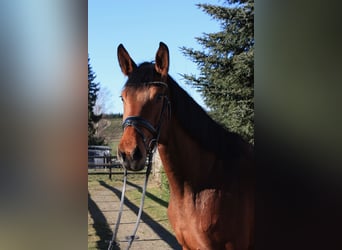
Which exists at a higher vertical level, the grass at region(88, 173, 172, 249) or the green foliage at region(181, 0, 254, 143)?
the green foliage at region(181, 0, 254, 143)

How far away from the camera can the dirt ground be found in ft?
6.63

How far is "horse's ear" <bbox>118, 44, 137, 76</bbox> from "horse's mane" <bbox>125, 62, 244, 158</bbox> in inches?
2.5

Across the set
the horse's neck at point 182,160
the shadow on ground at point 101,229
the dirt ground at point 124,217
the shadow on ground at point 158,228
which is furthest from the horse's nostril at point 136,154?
the shadow on ground at point 101,229

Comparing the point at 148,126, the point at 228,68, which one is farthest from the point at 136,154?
the point at 228,68

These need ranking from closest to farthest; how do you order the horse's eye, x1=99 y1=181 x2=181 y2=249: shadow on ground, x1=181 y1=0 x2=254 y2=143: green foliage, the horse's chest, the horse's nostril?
the horse's nostril, the horse's eye, the horse's chest, x1=181 y1=0 x2=254 y2=143: green foliage, x1=99 y1=181 x2=181 y2=249: shadow on ground

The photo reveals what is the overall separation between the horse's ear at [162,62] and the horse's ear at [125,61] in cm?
12

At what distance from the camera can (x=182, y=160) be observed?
1.50m

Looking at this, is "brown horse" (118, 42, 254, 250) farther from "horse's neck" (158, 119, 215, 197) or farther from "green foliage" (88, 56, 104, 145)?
"green foliage" (88, 56, 104, 145)

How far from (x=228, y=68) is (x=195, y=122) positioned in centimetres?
63

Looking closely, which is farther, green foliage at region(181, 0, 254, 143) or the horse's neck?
green foliage at region(181, 0, 254, 143)

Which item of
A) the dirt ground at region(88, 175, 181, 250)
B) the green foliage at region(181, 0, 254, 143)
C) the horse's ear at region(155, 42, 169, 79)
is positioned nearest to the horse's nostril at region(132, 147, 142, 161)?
the horse's ear at region(155, 42, 169, 79)
